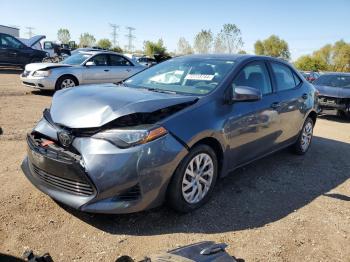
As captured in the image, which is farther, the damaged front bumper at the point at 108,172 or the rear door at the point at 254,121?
the rear door at the point at 254,121

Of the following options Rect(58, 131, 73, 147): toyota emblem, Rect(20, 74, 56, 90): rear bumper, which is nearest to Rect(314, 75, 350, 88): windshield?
Rect(20, 74, 56, 90): rear bumper

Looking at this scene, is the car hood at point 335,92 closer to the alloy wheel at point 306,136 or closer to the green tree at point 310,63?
the alloy wheel at point 306,136

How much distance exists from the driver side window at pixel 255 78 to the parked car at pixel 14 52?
650 inches

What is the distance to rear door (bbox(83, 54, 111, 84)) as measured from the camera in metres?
12.3

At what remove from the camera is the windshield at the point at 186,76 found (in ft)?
14.4

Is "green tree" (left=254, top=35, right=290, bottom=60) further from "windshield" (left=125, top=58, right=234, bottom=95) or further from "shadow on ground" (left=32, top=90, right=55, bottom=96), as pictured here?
"windshield" (left=125, top=58, right=234, bottom=95)

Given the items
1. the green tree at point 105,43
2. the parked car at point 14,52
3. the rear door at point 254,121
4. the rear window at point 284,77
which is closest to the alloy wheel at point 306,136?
the rear window at point 284,77

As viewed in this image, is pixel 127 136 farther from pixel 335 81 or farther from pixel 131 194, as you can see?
pixel 335 81

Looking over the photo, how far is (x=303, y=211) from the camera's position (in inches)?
168

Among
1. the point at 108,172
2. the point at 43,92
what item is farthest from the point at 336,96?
the point at 108,172

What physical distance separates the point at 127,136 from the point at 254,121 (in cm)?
190

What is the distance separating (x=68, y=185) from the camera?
3.38 metres

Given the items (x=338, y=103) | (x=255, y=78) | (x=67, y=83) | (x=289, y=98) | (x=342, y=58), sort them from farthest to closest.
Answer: (x=342, y=58)
(x=67, y=83)
(x=338, y=103)
(x=289, y=98)
(x=255, y=78)

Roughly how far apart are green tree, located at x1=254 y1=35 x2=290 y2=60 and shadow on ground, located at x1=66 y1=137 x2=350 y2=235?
233ft
